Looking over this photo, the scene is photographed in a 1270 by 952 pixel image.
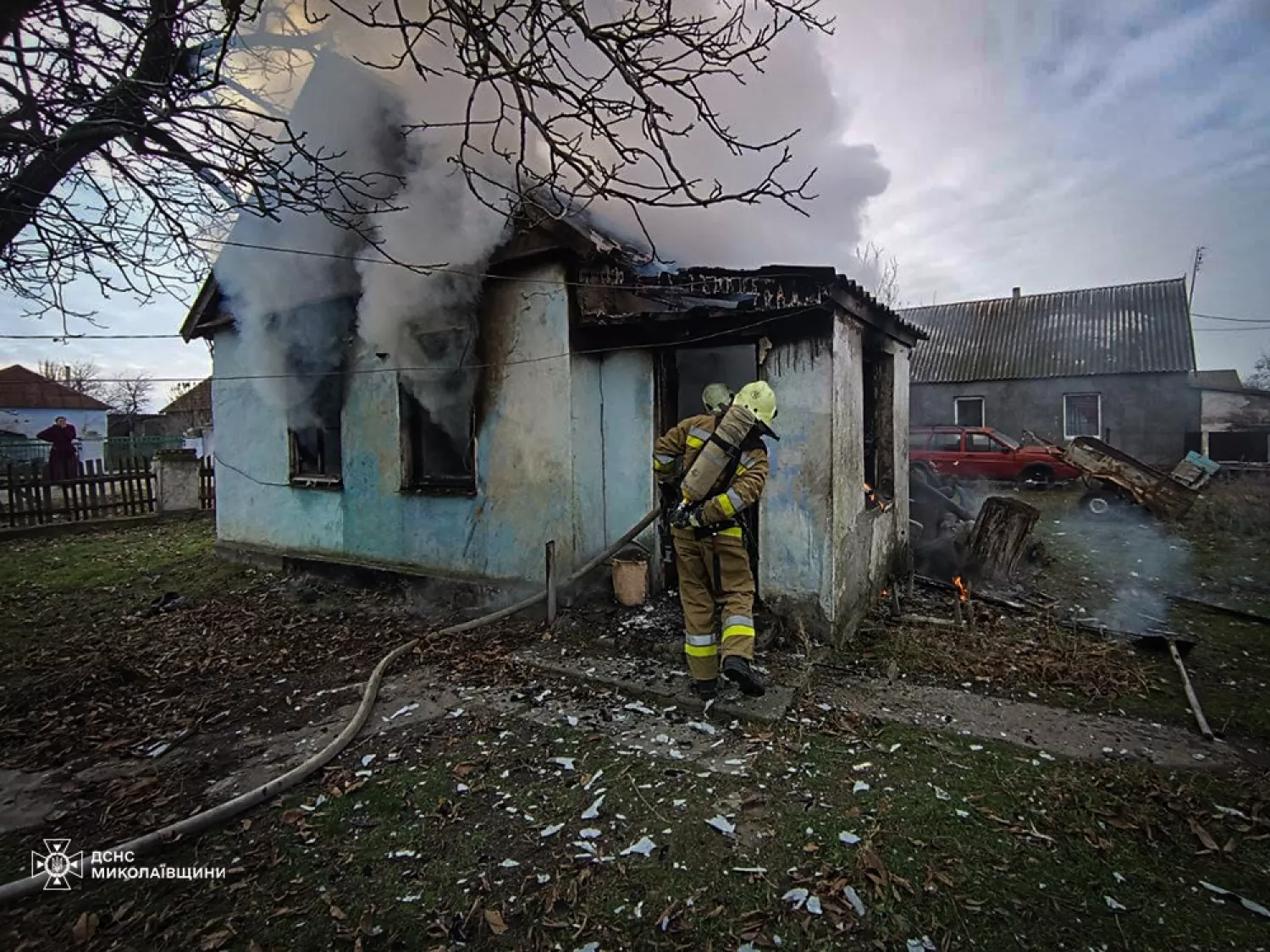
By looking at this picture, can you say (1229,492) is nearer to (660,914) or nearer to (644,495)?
(644,495)

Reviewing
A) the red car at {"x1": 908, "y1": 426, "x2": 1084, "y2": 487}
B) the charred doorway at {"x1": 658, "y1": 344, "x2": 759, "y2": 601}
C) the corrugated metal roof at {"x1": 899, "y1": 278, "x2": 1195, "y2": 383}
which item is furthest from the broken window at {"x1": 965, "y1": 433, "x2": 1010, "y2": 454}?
the charred doorway at {"x1": 658, "y1": 344, "x2": 759, "y2": 601}

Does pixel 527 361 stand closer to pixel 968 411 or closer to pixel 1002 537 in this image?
pixel 1002 537

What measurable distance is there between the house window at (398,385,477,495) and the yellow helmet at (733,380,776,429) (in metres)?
3.59

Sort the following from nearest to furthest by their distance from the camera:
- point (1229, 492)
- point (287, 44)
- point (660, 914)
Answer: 1. point (660, 914)
2. point (287, 44)
3. point (1229, 492)

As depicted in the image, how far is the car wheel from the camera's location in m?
15.4

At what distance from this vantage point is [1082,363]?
19484mm

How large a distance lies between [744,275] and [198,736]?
5427 mm

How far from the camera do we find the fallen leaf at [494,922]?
7.75 ft

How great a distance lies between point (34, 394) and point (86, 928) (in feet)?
142

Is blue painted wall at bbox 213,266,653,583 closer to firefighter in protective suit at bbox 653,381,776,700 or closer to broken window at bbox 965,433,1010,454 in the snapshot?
firefighter in protective suit at bbox 653,381,776,700

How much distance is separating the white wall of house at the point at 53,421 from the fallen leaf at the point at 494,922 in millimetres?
37112

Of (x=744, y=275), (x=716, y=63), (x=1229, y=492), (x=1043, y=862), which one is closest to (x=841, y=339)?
(x=744, y=275)

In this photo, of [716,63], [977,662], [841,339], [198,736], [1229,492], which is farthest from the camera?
[1229,492]

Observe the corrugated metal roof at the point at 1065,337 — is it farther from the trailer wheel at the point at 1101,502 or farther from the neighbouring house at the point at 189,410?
the neighbouring house at the point at 189,410
